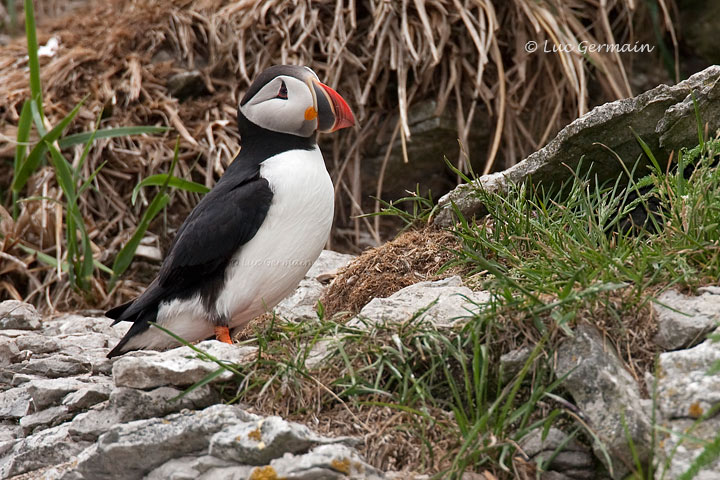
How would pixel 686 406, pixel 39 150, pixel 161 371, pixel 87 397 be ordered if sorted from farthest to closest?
pixel 39 150 → pixel 87 397 → pixel 161 371 → pixel 686 406

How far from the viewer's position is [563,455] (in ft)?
7.54

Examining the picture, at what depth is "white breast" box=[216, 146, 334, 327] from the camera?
337cm

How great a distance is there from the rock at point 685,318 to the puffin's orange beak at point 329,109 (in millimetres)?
1555

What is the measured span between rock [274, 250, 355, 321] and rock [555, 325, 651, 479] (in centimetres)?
159

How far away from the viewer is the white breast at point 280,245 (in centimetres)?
337

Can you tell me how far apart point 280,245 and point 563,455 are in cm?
148

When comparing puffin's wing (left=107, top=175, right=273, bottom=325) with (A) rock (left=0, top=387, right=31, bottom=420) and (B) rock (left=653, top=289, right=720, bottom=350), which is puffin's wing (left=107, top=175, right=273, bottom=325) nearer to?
(A) rock (left=0, top=387, right=31, bottom=420)

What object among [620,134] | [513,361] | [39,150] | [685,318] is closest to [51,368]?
[39,150]

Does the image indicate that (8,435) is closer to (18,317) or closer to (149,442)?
(149,442)

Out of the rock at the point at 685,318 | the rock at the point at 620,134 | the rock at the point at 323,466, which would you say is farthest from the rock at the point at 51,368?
the rock at the point at 685,318

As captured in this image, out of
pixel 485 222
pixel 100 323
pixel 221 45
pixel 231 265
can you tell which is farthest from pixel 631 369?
pixel 221 45

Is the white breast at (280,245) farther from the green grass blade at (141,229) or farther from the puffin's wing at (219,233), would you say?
the green grass blade at (141,229)

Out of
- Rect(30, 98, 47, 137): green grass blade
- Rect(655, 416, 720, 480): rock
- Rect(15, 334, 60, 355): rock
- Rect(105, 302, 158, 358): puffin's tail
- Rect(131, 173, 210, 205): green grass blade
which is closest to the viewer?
Rect(655, 416, 720, 480): rock

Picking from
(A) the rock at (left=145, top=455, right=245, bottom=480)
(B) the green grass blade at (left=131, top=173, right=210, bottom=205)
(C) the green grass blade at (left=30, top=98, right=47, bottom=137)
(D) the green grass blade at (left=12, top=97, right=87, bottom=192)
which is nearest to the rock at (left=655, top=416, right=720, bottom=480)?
(A) the rock at (left=145, top=455, right=245, bottom=480)
